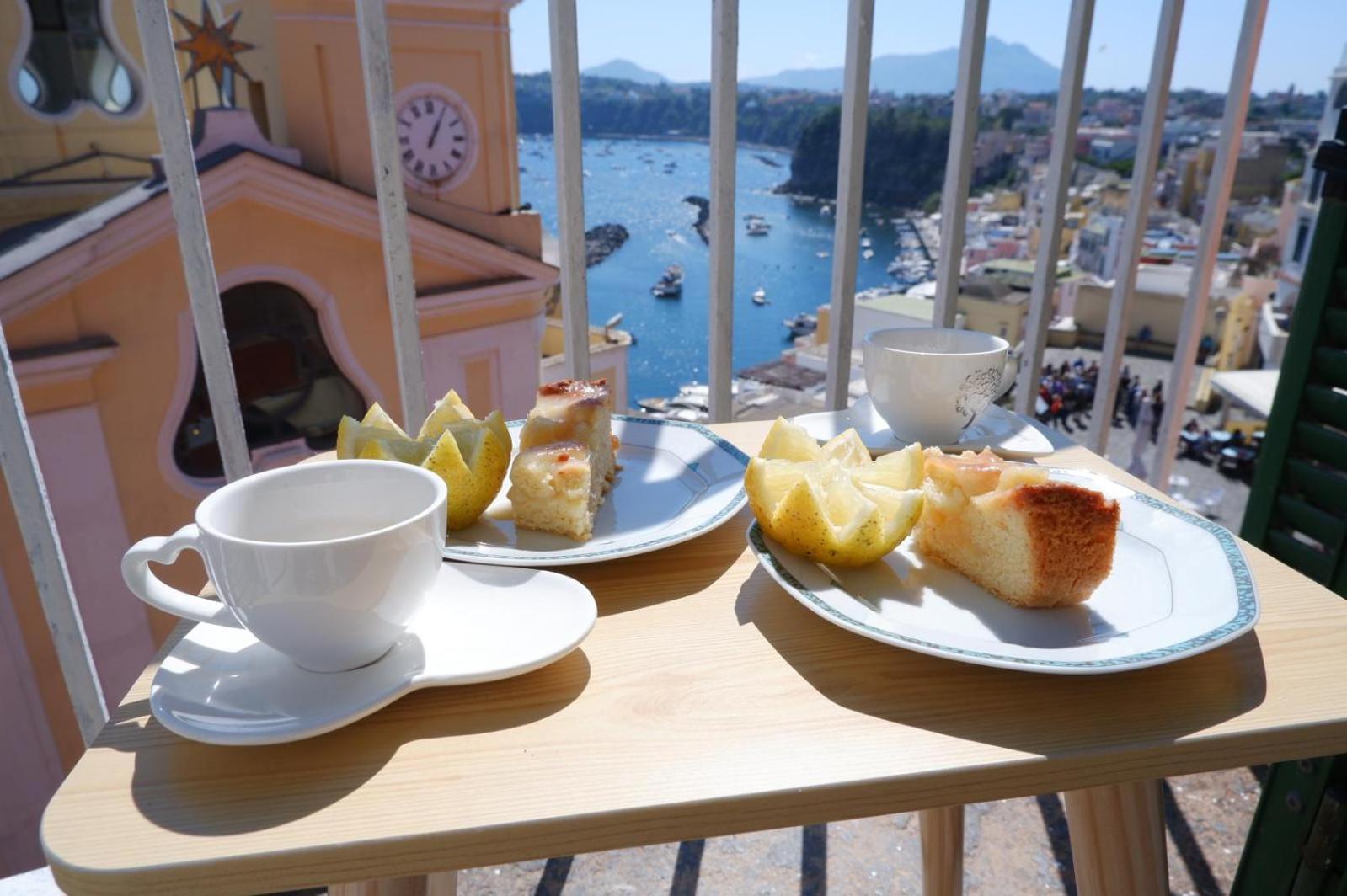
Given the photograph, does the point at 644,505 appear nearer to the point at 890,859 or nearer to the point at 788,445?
the point at 788,445

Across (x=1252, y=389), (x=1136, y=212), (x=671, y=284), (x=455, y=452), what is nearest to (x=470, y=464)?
(x=455, y=452)

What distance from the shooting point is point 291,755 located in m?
0.42

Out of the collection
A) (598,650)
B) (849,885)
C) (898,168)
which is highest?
(898,168)

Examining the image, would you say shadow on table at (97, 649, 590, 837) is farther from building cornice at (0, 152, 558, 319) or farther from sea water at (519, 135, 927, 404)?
sea water at (519, 135, 927, 404)

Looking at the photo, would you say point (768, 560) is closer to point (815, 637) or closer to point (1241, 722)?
point (815, 637)

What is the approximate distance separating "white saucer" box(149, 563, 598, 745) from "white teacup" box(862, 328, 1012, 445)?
40 cm

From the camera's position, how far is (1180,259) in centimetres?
890

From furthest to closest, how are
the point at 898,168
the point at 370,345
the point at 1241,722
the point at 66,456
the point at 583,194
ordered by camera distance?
the point at 370,345 → the point at 66,456 → the point at 898,168 → the point at 583,194 → the point at 1241,722

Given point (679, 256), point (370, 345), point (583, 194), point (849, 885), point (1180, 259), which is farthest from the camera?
point (679, 256)

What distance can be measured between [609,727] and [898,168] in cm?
272

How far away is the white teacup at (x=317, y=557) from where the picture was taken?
1.40 feet

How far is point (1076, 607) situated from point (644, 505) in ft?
1.09

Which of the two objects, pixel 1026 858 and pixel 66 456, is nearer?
pixel 1026 858

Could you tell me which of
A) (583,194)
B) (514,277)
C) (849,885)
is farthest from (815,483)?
(514,277)
